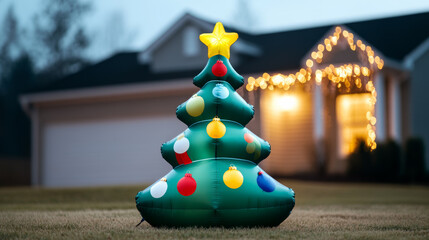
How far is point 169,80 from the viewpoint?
16891mm

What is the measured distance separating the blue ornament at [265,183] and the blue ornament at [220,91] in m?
0.72

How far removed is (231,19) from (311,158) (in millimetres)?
22398

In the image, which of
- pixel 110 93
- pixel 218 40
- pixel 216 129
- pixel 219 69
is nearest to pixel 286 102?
pixel 110 93

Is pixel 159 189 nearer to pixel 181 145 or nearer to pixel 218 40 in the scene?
pixel 181 145

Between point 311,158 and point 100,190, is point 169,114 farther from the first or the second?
point 100,190

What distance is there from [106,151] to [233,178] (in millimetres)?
13137

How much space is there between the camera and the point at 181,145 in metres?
5.26

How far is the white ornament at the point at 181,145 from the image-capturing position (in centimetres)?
523

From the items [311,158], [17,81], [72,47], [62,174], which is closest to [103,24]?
[72,47]

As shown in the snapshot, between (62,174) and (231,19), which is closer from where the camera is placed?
(62,174)

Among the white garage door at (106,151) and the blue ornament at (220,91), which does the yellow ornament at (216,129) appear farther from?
the white garage door at (106,151)

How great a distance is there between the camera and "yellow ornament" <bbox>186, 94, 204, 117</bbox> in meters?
5.33

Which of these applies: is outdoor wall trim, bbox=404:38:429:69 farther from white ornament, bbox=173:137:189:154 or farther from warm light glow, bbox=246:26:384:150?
white ornament, bbox=173:137:189:154

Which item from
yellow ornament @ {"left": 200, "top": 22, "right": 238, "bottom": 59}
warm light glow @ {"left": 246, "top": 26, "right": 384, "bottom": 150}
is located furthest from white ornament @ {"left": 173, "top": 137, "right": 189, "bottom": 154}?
warm light glow @ {"left": 246, "top": 26, "right": 384, "bottom": 150}
